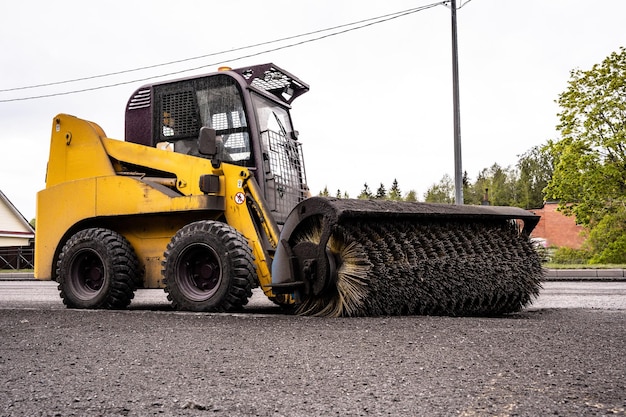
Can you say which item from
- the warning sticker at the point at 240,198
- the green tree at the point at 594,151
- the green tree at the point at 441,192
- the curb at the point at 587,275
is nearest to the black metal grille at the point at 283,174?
the warning sticker at the point at 240,198

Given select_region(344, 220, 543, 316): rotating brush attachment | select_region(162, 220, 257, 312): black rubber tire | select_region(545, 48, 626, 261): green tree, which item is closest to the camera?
select_region(344, 220, 543, 316): rotating brush attachment

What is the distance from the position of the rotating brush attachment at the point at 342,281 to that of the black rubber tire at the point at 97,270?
2267 mm

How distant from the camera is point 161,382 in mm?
3266

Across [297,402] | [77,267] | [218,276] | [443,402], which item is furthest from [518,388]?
[77,267]

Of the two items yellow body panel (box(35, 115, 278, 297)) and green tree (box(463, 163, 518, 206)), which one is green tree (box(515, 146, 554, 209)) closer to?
green tree (box(463, 163, 518, 206))

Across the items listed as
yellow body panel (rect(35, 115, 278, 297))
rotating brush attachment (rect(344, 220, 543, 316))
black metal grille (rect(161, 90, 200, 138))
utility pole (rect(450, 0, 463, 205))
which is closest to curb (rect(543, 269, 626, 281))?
utility pole (rect(450, 0, 463, 205))

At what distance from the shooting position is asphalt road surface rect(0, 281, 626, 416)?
2.83 metres

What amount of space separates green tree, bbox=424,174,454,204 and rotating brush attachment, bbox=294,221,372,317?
4327 centimetres

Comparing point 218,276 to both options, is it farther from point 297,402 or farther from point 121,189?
point 297,402

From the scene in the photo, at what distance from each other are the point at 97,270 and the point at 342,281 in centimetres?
337

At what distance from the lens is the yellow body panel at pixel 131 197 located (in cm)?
653

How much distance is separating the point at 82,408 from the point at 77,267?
16.4ft

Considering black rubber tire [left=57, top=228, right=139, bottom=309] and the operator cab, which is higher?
the operator cab

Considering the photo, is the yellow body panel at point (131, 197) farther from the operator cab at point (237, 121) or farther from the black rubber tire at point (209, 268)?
the operator cab at point (237, 121)
